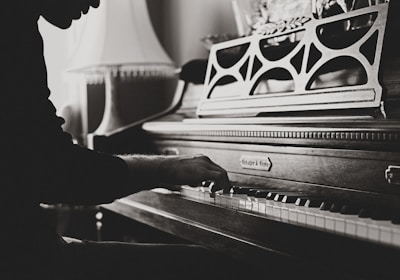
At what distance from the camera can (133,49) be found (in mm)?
3008

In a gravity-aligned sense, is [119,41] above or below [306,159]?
above

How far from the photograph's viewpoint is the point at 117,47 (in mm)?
3002

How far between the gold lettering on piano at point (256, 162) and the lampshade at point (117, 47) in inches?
50.2

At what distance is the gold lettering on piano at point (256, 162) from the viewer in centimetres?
169

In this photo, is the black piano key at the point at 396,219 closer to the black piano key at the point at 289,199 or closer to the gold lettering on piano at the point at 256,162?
the black piano key at the point at 289,199

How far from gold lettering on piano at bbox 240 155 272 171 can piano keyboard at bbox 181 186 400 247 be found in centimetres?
13

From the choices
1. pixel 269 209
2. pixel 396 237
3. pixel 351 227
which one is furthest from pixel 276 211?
pixel 396 237

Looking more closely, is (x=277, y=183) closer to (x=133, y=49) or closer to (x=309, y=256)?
(x=309, y=256)

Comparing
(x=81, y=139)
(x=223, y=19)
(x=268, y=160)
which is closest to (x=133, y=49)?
(x=223, y=19)

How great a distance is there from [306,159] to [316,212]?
341 millimetres

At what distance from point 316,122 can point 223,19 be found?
1843mm

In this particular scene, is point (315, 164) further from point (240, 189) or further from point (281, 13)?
point (281, 13)

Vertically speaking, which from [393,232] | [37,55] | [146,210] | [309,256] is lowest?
[146,210]

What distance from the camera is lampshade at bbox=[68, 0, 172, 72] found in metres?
2.97
